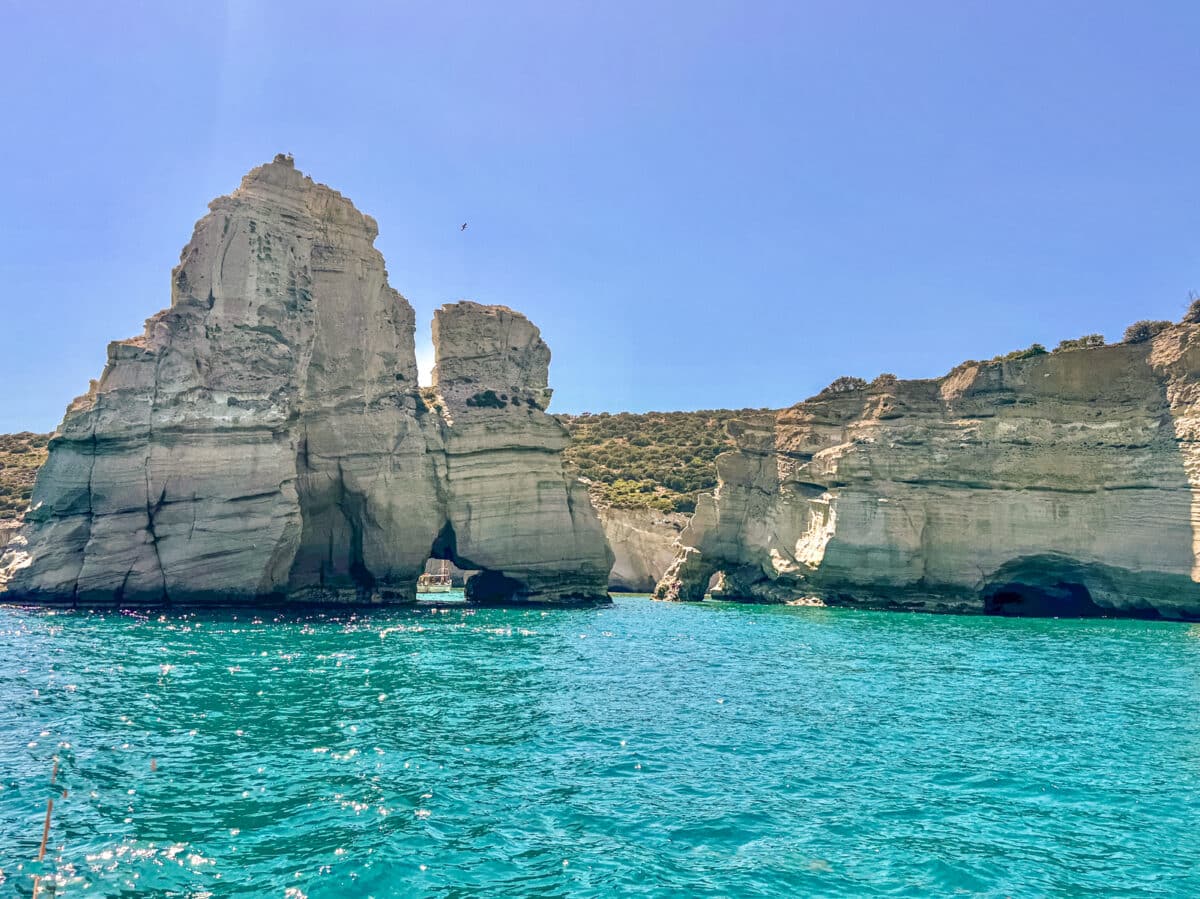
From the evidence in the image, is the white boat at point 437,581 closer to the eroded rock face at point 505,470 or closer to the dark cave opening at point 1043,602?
the eroded rock face at point 505,470

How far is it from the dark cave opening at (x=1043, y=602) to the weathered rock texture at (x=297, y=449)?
72.1ft

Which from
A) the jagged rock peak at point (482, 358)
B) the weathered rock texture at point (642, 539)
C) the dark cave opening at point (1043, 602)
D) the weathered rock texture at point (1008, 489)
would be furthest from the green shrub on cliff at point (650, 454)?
the dark cave opening at point (1043, 602)

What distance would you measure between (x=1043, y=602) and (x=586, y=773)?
141 feet

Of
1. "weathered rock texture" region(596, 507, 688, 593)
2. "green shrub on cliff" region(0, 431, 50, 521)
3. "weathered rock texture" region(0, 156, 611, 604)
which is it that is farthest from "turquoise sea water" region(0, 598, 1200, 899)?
"weathered rock texture" region(596, 507, 688, 593)

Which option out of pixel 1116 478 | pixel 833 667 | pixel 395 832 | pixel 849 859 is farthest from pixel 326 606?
pixel 1116 478

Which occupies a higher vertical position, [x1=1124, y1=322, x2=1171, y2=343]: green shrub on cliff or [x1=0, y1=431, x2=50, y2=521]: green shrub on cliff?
[x1=1124, y1=322, x2=1171, y2=343]: green shrub on cliff

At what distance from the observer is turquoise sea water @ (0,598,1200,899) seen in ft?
28.9

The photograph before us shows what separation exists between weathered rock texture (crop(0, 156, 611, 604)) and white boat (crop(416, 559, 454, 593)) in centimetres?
2501

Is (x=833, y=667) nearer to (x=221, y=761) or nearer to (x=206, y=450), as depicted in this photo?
(x=221, y=761)

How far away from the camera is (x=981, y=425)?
44.3 meters

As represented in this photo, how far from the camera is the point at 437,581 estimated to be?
79875 mm

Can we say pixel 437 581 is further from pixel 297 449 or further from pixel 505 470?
pixel 297 449

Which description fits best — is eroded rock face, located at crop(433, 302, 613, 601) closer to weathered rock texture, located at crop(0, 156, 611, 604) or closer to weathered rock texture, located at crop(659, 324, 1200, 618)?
weathered rock texture, located at crop(0, 156, 611, 604)

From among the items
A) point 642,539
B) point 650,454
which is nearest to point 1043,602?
point 642,539
